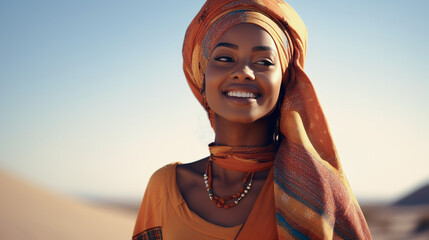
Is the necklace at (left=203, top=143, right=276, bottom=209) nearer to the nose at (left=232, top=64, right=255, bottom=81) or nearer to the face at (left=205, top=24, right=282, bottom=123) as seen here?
the face at (left=205, top=24, right=282, bottom=123)

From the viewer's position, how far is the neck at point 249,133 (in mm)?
2621

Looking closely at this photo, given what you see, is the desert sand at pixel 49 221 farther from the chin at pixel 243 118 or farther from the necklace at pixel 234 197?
the chin at pixel 243 118

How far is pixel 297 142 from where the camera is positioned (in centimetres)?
226

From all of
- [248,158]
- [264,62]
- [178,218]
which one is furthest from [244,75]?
[178,218]

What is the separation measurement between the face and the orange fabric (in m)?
0.24

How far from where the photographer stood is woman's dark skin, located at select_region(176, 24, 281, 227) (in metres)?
2.40

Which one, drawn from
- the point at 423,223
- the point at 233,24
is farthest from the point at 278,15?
the point at 423,223

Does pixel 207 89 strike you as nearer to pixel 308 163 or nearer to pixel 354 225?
pixel 308 163

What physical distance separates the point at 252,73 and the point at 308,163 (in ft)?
2.02

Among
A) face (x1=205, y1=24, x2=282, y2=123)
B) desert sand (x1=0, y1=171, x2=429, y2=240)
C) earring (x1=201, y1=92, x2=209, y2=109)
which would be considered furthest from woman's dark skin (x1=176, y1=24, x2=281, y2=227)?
desert sand (x1=0, y1=171, x2=429, y2=240)

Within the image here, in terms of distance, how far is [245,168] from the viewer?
258cm

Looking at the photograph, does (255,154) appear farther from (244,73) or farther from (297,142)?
(244,73)

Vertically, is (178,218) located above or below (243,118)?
below

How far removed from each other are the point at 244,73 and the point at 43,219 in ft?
45.1
